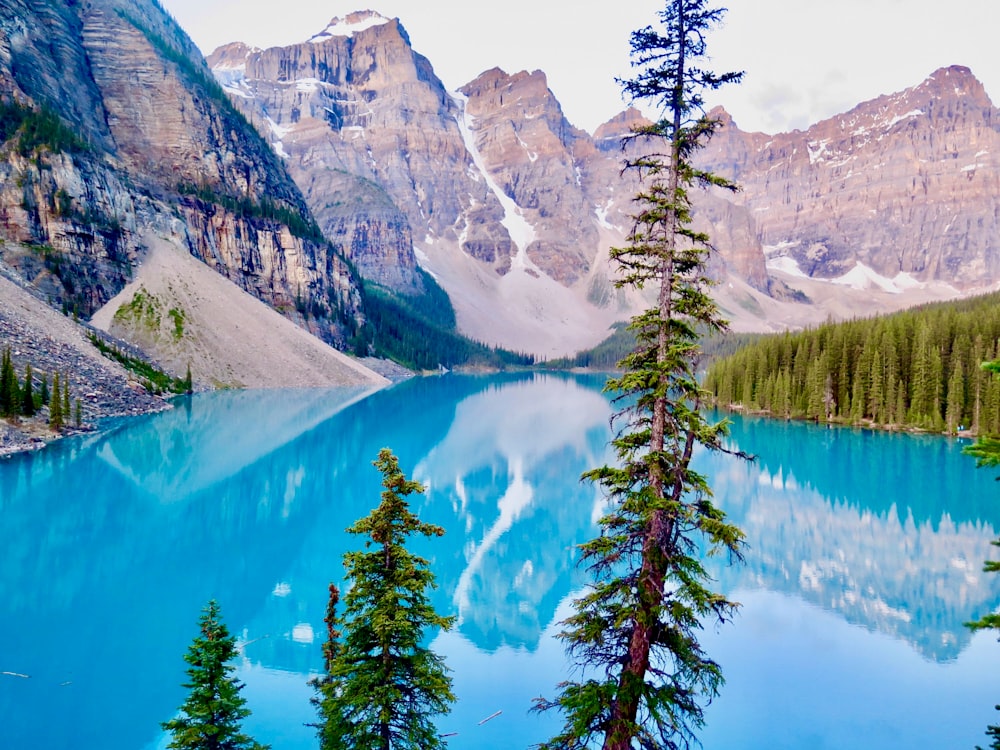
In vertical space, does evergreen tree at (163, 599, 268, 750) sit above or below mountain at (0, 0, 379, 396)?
below

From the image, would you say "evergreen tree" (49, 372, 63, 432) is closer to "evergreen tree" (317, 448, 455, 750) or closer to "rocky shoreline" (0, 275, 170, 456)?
"rocky shoreline" (0, 275, 170, 456)

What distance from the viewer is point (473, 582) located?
22969 mm

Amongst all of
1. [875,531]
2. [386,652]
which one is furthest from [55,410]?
[875,531]

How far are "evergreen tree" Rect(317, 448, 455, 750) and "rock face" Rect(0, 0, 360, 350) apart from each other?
81.8 metres

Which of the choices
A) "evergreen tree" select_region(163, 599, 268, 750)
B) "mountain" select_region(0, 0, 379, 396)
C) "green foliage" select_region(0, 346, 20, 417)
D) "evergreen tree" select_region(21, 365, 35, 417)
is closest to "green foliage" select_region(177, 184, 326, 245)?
"mountain" select_region(0, 0, 379, 396)

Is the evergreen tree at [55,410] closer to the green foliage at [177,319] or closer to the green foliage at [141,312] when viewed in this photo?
the green foliage at [141,312]

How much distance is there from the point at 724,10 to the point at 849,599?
65.0 ft

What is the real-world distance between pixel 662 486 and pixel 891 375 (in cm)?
6847

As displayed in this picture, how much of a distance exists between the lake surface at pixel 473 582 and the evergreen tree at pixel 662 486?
5245 mm

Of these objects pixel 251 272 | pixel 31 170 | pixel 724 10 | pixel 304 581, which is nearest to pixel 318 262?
pixel 251 272

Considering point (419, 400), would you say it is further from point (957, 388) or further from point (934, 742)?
point (934, 742)

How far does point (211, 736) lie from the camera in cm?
843

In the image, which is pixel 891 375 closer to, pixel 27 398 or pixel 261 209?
pixel 27 398

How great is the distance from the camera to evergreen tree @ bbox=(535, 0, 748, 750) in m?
8.59
